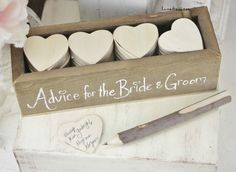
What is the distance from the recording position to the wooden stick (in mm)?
521

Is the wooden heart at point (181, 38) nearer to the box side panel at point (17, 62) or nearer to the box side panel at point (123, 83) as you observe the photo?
the box side panel at point (123, 83)

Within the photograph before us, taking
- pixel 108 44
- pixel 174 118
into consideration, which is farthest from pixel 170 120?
pixel 108 44

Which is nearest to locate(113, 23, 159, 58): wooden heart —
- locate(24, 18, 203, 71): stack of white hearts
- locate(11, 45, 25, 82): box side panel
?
locate(24, 18, 203, 71): stack of white hearts

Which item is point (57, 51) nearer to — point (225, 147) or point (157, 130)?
point (157, 130)

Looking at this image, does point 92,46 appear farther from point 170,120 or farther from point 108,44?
point 170,120

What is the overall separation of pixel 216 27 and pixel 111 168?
13.4 inches

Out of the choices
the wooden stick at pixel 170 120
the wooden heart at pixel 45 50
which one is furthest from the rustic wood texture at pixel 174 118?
the wooden heart at pixel 45 50

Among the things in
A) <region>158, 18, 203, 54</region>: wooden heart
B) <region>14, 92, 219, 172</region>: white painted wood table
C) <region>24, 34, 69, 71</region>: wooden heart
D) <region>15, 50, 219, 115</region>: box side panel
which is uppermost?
<region>158, 18, 203, 54</region>: wooden heart

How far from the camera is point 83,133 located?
531 mm

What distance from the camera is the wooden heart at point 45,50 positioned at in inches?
20.7

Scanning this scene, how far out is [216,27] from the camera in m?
0.77

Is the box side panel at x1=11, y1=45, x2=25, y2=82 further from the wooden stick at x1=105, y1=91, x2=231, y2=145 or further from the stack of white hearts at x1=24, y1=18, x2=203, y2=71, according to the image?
the wooden stick at x1=105, y1=91, x2=231, y2=145

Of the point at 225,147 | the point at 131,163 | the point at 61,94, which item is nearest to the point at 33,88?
the point at 61,94

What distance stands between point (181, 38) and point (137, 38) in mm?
50
